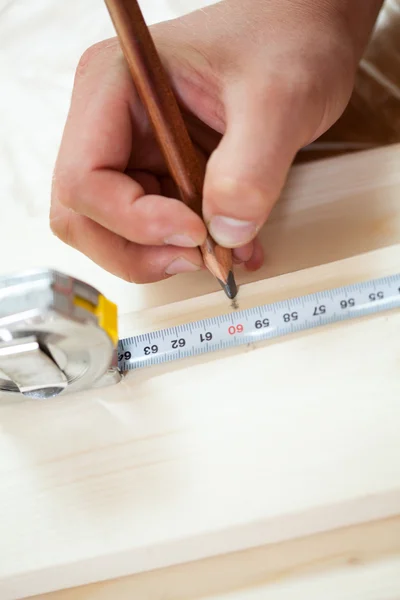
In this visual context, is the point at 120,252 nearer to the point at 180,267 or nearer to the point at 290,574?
the point at 180,267

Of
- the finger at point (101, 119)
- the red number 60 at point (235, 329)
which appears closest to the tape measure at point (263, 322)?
the red number 60 at point (235, 329)

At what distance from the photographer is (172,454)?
61cm

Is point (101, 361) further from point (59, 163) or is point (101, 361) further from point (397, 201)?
point (397, 201)

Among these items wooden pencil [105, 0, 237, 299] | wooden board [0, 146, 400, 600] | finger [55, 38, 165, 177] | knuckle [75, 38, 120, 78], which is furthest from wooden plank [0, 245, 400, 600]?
knuckle [75, 38, 120, 78]

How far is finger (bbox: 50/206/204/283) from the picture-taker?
735 millimetres

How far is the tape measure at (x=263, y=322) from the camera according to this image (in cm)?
65

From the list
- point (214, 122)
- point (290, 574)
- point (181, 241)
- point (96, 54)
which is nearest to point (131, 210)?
point (181, 241)

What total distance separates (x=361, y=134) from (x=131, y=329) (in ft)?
1.99

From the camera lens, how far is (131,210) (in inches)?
27.5

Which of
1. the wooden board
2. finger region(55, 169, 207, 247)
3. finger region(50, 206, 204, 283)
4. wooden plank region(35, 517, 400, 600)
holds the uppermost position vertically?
finger region(55, 169, 207, 247)

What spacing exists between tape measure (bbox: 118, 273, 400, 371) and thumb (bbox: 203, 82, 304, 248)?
96 millimetres

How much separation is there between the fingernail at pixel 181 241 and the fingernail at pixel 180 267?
4 centimetres

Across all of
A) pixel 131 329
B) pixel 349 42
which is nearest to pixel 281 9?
pixel 349 42

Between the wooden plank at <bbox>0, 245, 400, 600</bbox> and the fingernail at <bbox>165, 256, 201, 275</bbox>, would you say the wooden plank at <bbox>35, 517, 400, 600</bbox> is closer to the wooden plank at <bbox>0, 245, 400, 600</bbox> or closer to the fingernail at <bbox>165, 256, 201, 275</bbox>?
the wooden plank at <bbox>0, 245, 400, 600</bbox>
